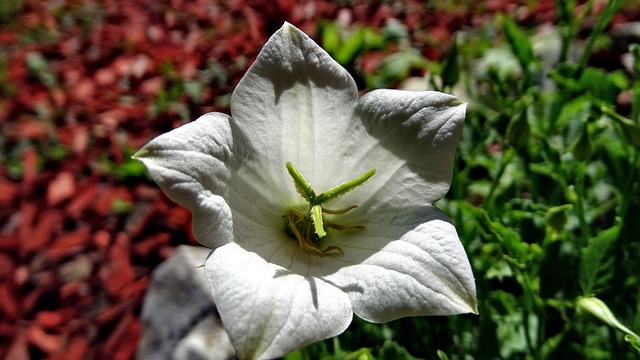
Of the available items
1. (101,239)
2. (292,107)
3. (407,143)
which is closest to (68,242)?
(101,239)

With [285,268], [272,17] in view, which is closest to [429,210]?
[285,268]

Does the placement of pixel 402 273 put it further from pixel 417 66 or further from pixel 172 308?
pixel 417 66

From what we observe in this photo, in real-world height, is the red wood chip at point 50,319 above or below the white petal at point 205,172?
below

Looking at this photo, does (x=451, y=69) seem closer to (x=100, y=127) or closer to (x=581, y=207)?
(x=581, y=207)

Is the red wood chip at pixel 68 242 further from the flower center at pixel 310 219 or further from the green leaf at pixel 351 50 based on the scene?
the flower center at pixel 310 219

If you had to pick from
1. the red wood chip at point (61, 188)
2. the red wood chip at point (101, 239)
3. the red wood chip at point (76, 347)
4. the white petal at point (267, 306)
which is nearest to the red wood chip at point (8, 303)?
the red wood chip at point (76, 347)

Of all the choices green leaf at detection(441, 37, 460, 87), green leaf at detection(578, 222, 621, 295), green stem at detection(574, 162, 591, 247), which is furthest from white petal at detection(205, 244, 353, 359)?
green leaf at detection(441, 37, 460, 87)

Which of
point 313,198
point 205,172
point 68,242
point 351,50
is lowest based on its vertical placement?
point 68,242
